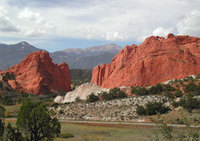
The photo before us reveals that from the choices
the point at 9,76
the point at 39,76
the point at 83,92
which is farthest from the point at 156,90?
the point at 9,76

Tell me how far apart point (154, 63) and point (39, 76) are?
47.9 m

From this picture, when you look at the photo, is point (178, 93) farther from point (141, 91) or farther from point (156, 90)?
point (141, 91)

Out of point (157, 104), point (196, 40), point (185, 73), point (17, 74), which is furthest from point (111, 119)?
point (17, 74)

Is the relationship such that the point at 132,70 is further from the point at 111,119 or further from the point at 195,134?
the point at 195,134

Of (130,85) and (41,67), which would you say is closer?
(130,85)

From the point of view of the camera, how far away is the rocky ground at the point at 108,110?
4103 cm

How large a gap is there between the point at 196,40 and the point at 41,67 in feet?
200

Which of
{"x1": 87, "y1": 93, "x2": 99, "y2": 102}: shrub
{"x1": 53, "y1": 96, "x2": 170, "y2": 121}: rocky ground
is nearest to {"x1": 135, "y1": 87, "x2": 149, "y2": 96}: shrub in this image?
{"x1": 53, "y1": 96, "x2": 170, "y2": 121}: rocky ground

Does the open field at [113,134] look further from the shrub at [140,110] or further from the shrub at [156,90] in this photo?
the shrub at [156,90]

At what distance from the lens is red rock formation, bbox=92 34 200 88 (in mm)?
54250

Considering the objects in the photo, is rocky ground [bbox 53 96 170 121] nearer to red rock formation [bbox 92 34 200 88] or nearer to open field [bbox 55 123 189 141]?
open field [bbox 55 123 189 141]

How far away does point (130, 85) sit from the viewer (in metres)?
56.2

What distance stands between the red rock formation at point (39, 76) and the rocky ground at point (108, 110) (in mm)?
31715

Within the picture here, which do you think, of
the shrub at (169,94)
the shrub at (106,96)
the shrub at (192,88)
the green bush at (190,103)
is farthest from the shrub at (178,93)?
the shrub at (106,96)
